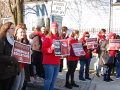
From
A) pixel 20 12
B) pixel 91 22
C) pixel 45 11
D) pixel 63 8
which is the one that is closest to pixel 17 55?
pixel 63 8

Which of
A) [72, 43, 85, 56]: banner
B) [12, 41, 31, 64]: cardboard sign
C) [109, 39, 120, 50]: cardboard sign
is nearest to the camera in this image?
[12, 41, 31, 64]: cardboard sign

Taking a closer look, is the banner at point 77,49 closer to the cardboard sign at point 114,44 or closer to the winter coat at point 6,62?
the cardboard sign at point 114,44

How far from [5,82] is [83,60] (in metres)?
4.08

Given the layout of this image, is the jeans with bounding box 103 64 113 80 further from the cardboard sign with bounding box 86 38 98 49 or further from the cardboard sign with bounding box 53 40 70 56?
the cardboard sign with bounding box 53 40 70 56

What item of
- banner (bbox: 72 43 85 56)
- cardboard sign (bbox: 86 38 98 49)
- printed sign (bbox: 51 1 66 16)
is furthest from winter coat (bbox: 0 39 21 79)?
cardboard sign (bbox: 86 38 98 49)

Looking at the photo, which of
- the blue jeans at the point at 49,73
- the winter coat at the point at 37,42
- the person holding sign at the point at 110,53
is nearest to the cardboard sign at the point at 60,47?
the blue jeans at the point at 49,73

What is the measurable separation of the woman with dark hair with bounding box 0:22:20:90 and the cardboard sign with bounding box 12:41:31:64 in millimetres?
127

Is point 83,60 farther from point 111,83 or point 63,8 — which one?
point 63,8

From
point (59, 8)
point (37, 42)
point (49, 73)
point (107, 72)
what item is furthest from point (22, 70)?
point (107, 72)

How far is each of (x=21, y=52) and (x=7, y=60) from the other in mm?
565

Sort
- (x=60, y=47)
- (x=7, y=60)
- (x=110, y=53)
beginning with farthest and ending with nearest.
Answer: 1. (x=110, y=53)
2. (x=60, y=47)
3. (x=7, y=60)

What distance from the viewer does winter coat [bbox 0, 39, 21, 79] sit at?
3.19 metres

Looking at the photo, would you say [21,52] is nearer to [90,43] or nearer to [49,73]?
[49,73]

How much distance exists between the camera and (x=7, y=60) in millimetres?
3170
